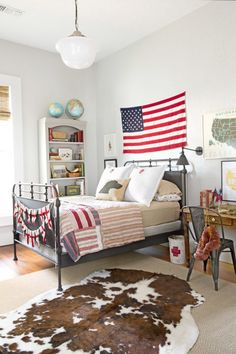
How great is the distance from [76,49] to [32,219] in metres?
1.77

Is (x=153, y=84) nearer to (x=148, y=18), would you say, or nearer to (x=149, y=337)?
(x=148, y=18)

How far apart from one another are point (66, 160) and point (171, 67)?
2172 millimetres

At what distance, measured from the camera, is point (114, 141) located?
515 centimetres

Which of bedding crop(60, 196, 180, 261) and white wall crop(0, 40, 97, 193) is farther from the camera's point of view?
white wall crop(0, 40, 97, 193)

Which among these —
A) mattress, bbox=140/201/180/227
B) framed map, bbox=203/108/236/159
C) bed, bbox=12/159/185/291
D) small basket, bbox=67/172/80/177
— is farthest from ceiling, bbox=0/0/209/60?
mattress, bbox=140/201/180/227

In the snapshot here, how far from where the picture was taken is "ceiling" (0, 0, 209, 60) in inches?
140

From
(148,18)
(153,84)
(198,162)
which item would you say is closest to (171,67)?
(153,84)

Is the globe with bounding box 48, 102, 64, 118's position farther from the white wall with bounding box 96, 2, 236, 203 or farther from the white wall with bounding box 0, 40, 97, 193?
the white wall with bounding box 96, 2, 236, 203

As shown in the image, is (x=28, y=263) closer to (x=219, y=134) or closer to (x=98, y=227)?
(x=98, y=227)

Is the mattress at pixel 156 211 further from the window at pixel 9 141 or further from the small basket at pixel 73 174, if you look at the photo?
the window at pixel 9 141

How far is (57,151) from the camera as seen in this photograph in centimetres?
496

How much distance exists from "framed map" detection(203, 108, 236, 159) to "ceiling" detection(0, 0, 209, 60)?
1375 mm

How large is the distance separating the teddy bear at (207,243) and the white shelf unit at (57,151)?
9.06 feet

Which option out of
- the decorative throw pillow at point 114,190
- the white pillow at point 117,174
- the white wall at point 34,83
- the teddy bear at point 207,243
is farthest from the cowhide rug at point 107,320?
the white wall at point 34,83
